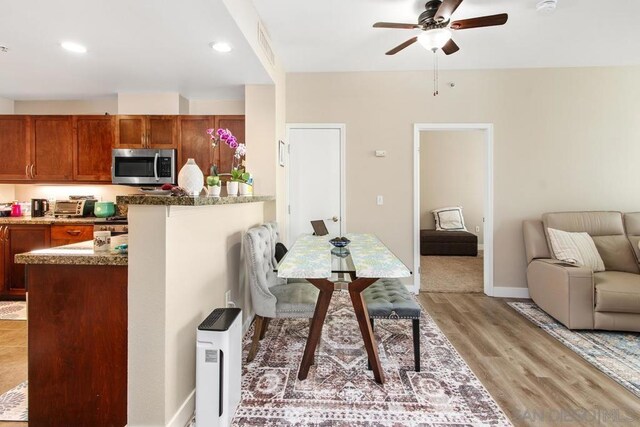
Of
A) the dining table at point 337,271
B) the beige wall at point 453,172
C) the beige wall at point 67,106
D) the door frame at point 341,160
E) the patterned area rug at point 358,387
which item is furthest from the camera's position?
the beige wall at point 453,172

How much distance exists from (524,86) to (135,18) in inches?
163

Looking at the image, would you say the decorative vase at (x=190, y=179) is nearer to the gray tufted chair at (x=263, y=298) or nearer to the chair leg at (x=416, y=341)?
the gray tufted chair at (x=263, y=298)

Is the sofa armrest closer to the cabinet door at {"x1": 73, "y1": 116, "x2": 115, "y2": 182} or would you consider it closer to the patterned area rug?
the patterned area rug

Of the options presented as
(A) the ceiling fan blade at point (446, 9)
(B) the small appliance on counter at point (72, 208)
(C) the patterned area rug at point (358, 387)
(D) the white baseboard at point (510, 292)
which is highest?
(A) the ceiling fan blade at point (446, 9)

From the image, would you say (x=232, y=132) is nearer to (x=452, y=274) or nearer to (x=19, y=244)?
(x=19, y=244)

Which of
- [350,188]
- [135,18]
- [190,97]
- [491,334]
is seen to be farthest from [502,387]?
[190,97]

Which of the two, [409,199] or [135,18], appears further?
[409,199]

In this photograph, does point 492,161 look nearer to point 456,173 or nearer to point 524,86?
point 524,86

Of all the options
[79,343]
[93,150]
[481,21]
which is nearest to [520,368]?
[481,21]

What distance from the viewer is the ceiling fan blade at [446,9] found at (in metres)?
1.98

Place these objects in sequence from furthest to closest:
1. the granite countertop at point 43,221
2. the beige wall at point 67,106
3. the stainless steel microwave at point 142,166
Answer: the beige wall at point 67,106, the stainless steel microwave at point 142,166, the granite countertop at point 43,221

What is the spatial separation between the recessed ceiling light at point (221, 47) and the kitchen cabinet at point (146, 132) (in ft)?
4.96

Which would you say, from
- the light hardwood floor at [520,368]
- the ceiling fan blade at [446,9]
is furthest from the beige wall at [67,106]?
the ceiling fan blade at [446,9]

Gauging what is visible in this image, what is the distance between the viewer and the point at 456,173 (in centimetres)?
673
